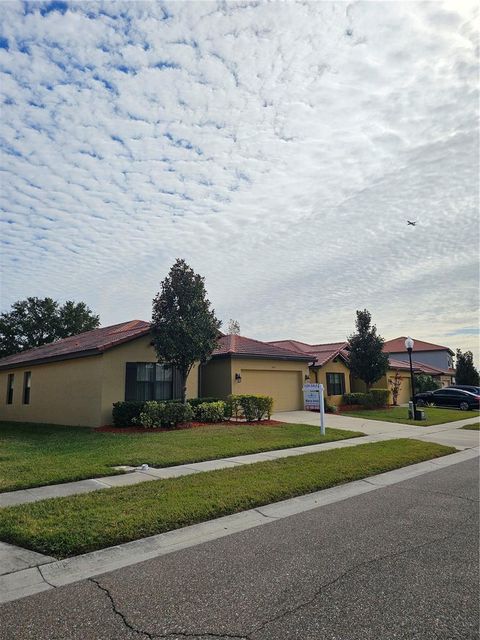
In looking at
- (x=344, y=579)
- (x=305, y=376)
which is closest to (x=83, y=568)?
(x=344, y=579)

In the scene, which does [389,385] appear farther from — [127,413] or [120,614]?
[120,614]

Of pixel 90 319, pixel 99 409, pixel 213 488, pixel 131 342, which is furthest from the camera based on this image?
pixel 90 319

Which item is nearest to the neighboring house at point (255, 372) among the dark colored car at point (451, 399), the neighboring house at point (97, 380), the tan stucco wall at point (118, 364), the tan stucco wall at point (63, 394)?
the neighboring house at point (97, 380)

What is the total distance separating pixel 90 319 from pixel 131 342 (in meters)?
31.0

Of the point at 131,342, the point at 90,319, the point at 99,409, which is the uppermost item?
the point at 90,319

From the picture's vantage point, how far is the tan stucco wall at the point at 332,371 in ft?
90.0

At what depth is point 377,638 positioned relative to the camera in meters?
3.13

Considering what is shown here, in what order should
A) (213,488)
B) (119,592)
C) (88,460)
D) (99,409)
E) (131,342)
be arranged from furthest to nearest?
1. (131,342)
2. (99,409)
3. (88,460)
4. (213,488)
5. (119,592)

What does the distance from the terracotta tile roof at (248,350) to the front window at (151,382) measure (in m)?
3.30

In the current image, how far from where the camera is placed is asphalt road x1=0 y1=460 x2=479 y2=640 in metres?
3.26

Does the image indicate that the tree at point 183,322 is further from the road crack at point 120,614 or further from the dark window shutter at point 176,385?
the road crack at point 120,614

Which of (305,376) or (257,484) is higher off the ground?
(305,376)

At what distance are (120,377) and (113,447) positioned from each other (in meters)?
6.00

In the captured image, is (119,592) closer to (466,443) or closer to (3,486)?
(3,486)
